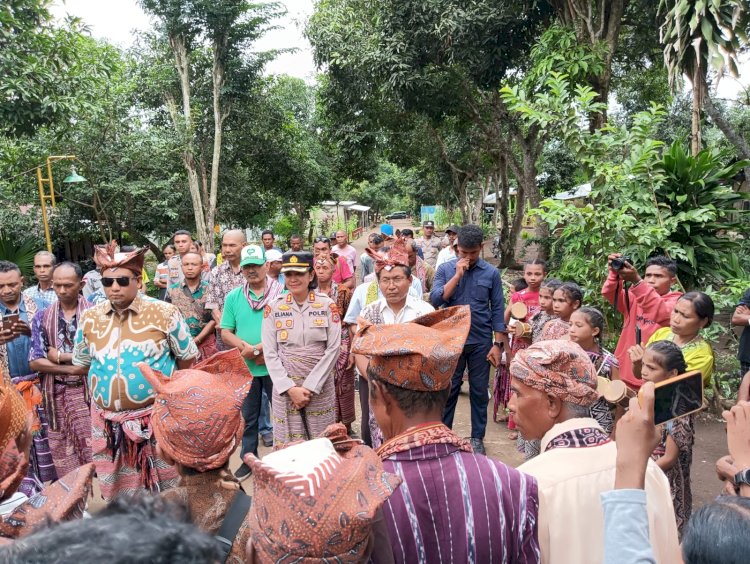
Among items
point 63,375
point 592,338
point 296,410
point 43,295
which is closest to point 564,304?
point 592,338

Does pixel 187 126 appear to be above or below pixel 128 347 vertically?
above

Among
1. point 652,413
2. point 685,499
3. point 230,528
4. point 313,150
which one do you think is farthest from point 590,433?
point 313,150

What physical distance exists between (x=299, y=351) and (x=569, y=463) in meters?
2.57

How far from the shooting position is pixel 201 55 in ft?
60.7

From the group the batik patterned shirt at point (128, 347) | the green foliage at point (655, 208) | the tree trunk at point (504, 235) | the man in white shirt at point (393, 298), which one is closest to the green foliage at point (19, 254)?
the batik patterned shirt at point (128, 347)

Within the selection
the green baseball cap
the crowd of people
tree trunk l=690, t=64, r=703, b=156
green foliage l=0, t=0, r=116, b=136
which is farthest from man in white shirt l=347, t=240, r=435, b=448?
green foliage l=0, t=0, r=116, b=136

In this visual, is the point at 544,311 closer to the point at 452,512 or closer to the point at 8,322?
the point at 452,512

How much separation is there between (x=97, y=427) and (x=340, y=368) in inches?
81.8

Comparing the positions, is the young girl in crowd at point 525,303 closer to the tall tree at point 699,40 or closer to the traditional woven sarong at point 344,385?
the traditional woven sarong at point 344,385

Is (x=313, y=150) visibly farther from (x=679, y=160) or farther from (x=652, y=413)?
(x=652, y=413)

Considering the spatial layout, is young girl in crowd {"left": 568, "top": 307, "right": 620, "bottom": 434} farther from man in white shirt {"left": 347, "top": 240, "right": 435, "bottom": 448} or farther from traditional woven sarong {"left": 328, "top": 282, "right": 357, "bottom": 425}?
traditional woven sarong {"left": 328, "top": 282, "right": 357, "bottom": 425}

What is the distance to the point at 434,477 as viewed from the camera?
1518 millimetres

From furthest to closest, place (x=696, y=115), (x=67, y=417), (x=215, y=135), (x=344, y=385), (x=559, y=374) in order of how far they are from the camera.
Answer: (x=215, y=135) < (x=696, y=115) < (x=344, y=385) < (x=67, y=417) < (x=559, y=374)

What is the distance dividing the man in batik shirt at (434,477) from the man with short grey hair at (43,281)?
3.91 meters
